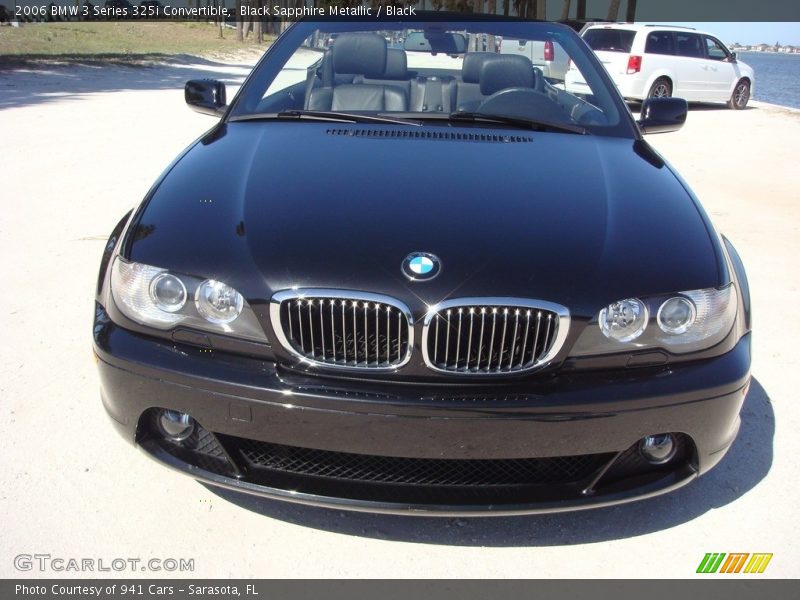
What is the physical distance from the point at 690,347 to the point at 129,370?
158cm

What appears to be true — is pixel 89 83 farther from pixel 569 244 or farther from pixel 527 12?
pixel 527 12

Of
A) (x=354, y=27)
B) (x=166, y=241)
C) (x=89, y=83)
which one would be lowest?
(x=89, y=83)

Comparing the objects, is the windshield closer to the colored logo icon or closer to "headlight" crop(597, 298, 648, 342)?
"headlight" crop(597, 298, 648, 342)

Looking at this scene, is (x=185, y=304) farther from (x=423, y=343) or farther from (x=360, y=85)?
(x=360, y=85)

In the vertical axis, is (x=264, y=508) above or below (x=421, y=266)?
below

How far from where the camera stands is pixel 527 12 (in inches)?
1924

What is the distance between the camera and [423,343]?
2.07 m

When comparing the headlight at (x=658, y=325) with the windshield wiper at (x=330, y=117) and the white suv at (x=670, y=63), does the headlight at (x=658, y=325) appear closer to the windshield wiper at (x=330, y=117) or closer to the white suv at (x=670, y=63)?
the windshield wiper at (x=330, y=117)

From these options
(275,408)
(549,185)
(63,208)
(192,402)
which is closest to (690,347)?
(549,185)

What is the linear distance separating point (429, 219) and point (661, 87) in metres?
13.8

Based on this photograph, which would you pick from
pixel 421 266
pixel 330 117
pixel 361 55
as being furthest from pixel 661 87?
pixel 421 266

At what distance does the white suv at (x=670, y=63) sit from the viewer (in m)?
14.4

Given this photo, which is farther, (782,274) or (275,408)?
(782,274)
